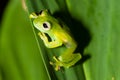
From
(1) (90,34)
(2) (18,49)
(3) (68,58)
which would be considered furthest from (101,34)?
(2) (18,49)

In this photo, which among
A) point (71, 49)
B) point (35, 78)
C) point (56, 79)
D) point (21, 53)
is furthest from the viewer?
point (21, 53)

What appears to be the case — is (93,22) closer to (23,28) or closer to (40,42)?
(40,42)

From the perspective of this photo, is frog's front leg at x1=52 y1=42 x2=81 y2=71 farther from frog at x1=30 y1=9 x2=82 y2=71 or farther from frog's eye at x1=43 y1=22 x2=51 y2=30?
frog's eye at x1=43 y1=22 x2=51 y2=30

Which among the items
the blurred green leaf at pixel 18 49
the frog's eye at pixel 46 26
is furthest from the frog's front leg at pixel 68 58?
the blurred green leaf at pixel 18 49

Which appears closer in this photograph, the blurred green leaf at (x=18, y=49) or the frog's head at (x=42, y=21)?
the frog's head at (x=42, y=21)

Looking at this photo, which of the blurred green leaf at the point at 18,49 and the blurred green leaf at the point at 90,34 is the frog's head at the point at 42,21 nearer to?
the blurred green leaf at the point at 90,34

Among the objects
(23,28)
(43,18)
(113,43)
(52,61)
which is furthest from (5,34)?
(113,43)

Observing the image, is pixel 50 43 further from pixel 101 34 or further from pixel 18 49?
pixel 18 49
